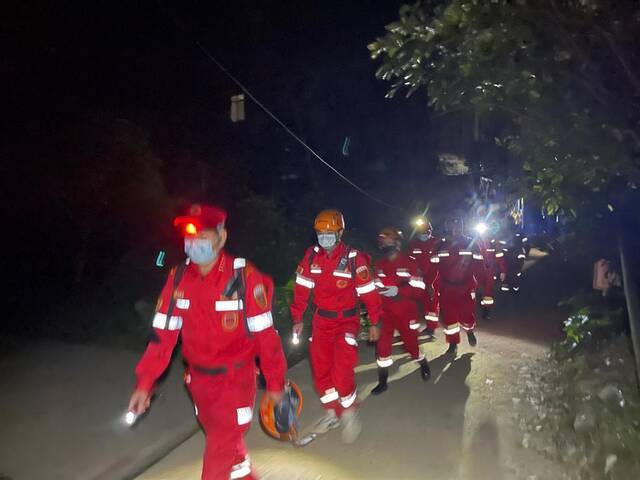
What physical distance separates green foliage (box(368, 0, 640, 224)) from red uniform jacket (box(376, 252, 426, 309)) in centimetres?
198

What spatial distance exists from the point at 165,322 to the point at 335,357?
240cm

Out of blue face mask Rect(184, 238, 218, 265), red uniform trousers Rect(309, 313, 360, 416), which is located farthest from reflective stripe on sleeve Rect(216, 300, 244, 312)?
red uniform trousers Rect(309, 313, 360, 416)

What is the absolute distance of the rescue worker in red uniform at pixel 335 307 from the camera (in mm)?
5320

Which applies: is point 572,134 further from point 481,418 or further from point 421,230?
point 421,230

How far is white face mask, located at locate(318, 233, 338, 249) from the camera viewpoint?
17.5ft

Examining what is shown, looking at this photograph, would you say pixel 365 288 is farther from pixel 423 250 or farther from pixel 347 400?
pixel 423 250

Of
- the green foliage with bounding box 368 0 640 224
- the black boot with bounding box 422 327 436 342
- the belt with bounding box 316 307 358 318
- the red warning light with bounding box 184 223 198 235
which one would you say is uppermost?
the green foliage with bounding box 368 0 640 224

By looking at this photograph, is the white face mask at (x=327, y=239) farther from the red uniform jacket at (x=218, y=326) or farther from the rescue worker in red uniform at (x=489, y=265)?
the rescue worker in red uniform at (x=489, y=265)

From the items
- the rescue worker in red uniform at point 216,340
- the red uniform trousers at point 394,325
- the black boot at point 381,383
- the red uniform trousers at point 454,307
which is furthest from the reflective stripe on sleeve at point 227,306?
the red uniform trousers at point 454,307

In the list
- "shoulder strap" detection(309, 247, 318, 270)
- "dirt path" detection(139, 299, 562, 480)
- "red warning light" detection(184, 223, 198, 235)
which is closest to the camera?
"red warning light" detection(184, 223, 198, 235)

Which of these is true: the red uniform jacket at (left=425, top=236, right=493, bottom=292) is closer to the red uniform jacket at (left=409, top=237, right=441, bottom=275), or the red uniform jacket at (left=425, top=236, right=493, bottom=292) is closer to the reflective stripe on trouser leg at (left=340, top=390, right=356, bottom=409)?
the red uniform jacket at (left=409, top=237, right=441, bottom=275)

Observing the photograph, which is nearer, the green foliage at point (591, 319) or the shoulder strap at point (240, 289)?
the shoulder strap at point (240, 289)

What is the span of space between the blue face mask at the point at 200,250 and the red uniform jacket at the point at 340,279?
1.98m

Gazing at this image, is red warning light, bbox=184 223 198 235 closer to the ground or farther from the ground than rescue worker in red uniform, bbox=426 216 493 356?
farther from the ground
